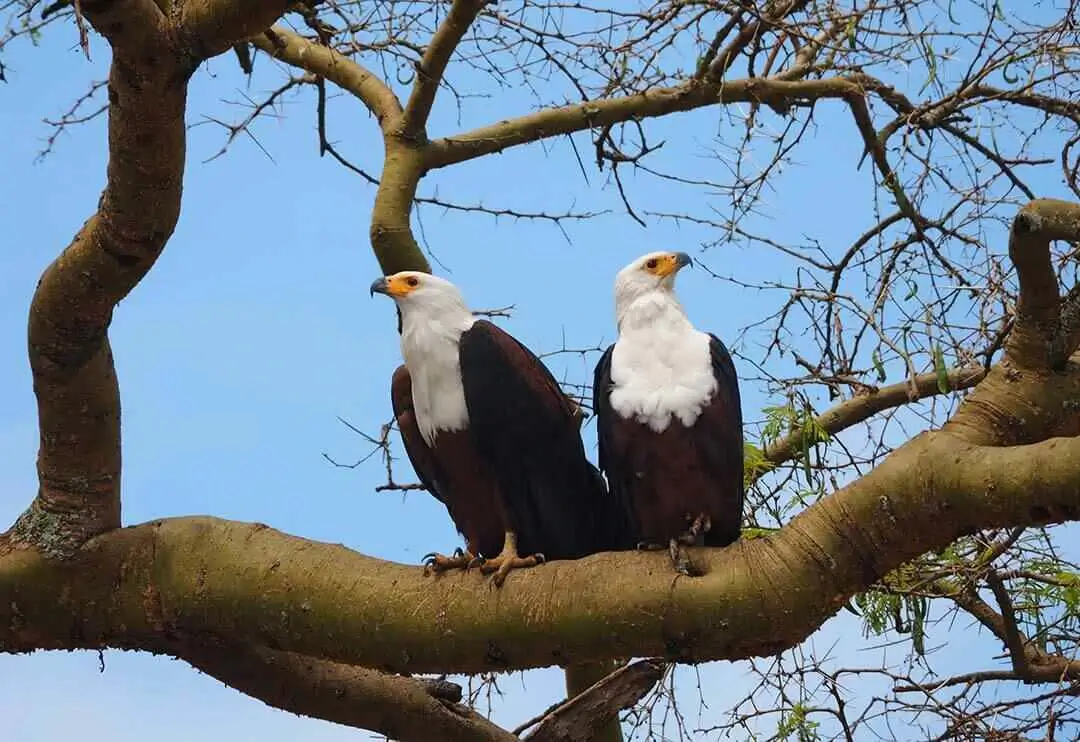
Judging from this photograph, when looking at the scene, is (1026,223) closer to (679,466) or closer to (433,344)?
(679,466)

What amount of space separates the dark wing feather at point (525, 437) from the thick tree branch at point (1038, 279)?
141 centimetres

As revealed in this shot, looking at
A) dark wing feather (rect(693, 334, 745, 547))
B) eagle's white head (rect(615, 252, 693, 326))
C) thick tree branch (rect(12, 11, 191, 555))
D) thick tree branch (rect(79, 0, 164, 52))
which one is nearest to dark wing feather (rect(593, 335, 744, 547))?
dark wing feather (rect(693, 334, 745, 547))

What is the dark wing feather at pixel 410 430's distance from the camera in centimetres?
424

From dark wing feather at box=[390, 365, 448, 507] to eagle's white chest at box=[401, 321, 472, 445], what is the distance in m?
0.08

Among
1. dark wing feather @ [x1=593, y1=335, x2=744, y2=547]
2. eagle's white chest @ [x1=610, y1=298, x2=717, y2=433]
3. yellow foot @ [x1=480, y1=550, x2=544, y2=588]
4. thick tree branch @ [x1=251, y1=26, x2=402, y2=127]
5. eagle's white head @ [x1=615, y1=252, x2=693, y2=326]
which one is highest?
thick tree branch @ [x1=251, y1=26, x2=402, y2=127]

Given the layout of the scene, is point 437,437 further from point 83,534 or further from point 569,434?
point 83,534

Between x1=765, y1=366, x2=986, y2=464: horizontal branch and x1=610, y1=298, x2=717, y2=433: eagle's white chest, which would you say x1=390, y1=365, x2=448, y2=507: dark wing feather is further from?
x1=765, y1=366, x2=986, y2=464: horizontal branch

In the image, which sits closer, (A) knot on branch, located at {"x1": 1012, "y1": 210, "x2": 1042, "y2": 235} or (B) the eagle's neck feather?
(A) knot on branch, located at {"x1": 1012, "y1": 210, "x2": 1042, "y2": 235}

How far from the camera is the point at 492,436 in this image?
395 centimetres

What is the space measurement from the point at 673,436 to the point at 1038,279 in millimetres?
1136

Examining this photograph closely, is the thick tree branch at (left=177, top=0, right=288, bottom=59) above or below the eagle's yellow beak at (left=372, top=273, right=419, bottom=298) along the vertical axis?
below

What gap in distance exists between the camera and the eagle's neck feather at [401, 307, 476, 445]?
4.03m

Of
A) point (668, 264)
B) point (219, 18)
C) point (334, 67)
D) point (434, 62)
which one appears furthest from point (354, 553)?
point (334, 67)

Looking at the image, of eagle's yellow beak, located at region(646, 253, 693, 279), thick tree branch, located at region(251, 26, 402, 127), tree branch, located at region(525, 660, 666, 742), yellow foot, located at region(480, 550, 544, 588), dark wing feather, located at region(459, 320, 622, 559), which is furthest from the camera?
thick tree branch, located at region(251, 26, 402, 127)
